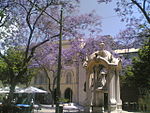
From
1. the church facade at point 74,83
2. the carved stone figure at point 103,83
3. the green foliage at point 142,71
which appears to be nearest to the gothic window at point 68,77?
the church facade at point 74,83

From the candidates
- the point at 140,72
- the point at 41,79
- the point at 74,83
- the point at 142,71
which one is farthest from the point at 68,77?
the point at 142,71

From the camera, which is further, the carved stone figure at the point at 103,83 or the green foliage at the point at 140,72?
the green foliage at the point at 140,72

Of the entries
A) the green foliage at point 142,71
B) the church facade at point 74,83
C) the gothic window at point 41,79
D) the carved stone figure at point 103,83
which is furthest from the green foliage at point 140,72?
the gothic window at point 41,79

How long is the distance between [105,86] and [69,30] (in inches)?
211

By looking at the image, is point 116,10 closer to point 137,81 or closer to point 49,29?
point 49,29

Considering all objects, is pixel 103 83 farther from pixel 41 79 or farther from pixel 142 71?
pixel 41 79

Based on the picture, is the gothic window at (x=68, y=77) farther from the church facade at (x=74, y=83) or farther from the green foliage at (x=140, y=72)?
the green foliage at (x=140, y=72)

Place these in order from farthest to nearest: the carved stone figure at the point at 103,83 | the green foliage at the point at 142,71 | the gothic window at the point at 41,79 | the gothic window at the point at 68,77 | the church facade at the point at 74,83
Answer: the gothic window at the point at 41,79 → the gothic window at the point at 68,77 → the church facade at the point at 74,83 → the green foliage at the point at 142,71 → the carved stone figure at the point at 103,83

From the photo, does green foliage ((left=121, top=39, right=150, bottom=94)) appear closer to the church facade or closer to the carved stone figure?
the carved stone figure

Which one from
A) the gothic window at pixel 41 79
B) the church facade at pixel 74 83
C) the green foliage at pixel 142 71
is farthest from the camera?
the gothic window at pixel 41 79

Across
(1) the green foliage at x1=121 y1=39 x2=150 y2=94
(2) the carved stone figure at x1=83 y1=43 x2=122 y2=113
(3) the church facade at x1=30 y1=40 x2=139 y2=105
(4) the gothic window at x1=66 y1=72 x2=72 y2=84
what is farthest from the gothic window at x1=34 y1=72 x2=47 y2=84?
(2) the carved stone figure at x1=83 y1=43 x2=122 y2=113

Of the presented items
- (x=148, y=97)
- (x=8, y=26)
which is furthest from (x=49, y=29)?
(x=148, y=97)

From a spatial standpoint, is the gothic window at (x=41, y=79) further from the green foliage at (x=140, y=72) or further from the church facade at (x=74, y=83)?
the green foliage at (x=140, y=72)

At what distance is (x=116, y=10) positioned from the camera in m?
14.9
